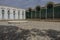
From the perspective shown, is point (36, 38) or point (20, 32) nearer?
point (36, 38)

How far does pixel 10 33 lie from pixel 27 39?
146 centimetres

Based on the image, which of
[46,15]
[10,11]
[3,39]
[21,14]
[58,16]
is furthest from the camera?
[21,14]

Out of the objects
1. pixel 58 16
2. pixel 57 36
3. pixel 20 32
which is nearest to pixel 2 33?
pixel 20 32

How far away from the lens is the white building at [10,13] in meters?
43.0

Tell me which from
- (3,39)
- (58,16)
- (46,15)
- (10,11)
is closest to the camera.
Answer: (3,39)

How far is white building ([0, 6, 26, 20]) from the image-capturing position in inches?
1693

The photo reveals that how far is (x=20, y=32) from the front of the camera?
1023 cm

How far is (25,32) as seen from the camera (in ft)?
33.2

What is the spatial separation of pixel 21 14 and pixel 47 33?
1602 inches

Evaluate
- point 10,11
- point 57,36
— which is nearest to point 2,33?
point 57,36

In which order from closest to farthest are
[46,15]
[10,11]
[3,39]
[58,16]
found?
[3,39] < [58,16] < [46,15] < [10,11]

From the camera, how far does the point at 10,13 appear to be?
45406 mm

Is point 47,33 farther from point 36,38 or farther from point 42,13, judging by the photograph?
point 42,13

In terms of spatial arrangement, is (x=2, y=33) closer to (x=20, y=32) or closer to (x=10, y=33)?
(x=10, y=33)
